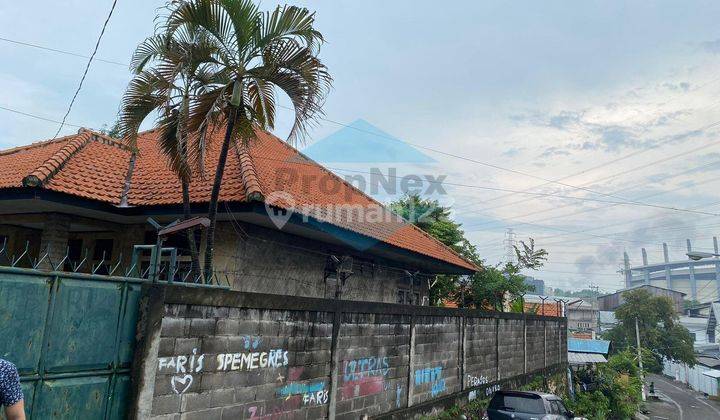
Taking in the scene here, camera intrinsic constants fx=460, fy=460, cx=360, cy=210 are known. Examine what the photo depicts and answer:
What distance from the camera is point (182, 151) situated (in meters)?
6.46

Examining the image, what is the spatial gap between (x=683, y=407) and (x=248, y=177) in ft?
145

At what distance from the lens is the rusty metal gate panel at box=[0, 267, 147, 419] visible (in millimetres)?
4125

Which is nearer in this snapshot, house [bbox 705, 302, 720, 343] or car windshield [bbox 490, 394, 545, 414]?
car windshield [bbox 490, 394, 545, 414]

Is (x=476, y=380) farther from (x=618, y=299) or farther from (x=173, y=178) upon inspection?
(x=618, y=299)

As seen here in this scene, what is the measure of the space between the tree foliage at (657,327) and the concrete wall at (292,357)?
1915 inches

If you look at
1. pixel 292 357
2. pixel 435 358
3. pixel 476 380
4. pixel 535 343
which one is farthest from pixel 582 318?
pixel 292 357

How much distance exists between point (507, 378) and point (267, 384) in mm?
11690

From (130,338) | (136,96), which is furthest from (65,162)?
(130,338)

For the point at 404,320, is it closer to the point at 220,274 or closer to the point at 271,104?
Answer: the point at 220,274

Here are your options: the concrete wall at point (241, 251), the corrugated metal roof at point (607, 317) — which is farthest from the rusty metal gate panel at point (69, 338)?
the corrugated metal roof at point (607, 317)

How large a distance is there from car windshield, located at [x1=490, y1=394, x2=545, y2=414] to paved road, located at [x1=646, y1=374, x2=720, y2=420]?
81.3ft

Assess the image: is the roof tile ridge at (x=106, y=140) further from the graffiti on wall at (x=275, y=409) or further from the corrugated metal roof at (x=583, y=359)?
the corrugated metal roof at (x=583, y=359)

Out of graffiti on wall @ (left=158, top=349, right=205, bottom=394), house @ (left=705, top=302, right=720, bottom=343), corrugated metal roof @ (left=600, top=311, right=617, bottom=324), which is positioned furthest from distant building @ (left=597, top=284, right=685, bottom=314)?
graffiti on wall @ (left=158, top=349, right=205, bottom=394)

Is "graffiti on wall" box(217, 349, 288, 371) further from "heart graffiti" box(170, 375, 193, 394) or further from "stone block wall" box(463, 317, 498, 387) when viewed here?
"stone block wall" box(463, 317, 498, 387)
